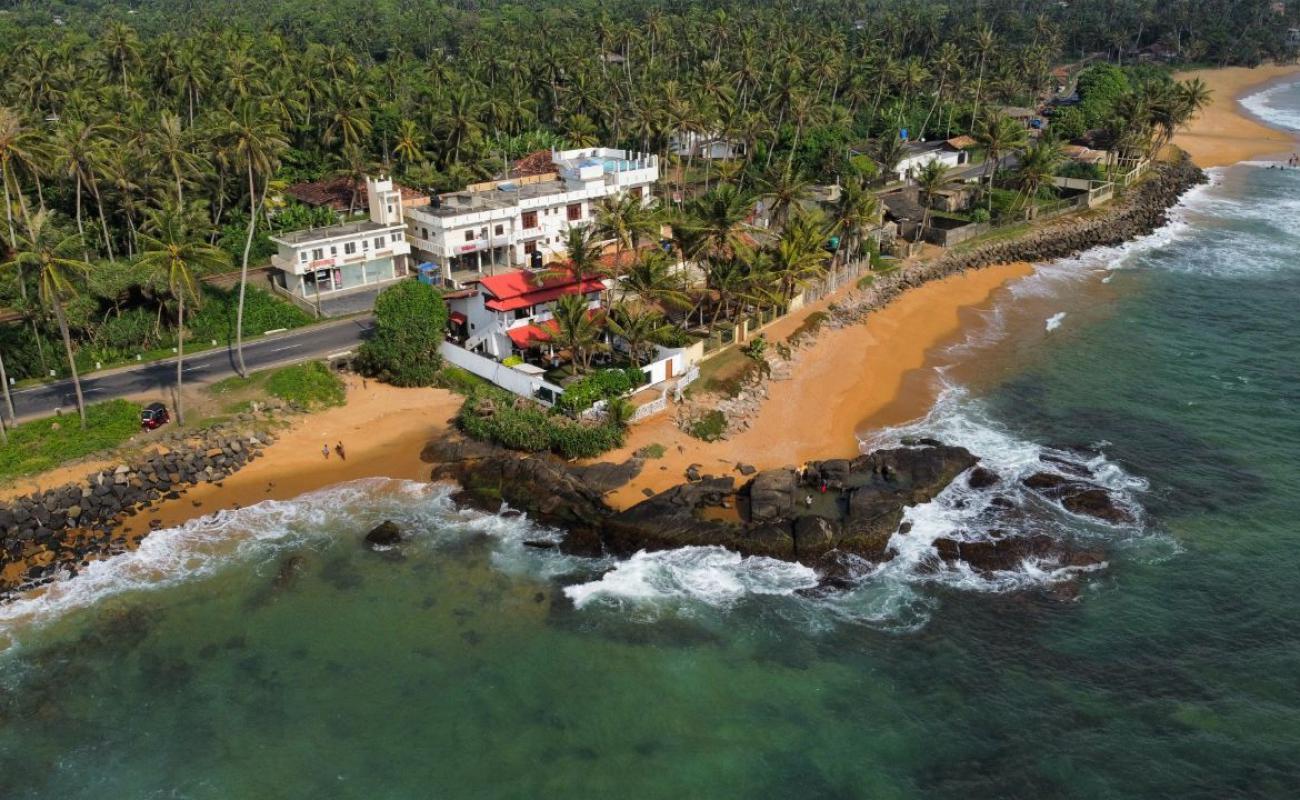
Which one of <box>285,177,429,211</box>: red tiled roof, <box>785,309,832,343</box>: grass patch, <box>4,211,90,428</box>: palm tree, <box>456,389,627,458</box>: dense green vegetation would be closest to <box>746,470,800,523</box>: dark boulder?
<box>456,389,627,458</box>: dense green vegetation

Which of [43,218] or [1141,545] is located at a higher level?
[43,218]

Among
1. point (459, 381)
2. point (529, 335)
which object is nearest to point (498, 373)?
point (459, 381)

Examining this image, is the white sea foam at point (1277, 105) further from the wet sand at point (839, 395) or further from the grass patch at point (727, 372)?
the grass patch at point (727, 372)

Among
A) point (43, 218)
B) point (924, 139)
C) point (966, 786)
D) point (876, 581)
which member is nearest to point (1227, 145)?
point (924, 139)

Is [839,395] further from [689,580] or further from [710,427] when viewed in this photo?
[689,580]

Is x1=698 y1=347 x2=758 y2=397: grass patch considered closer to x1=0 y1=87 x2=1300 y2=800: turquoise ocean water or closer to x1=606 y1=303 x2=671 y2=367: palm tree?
x1=606 y1=303 x2=671 y2=367: palm tree

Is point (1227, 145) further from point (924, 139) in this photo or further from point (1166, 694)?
point (1166, 694)
